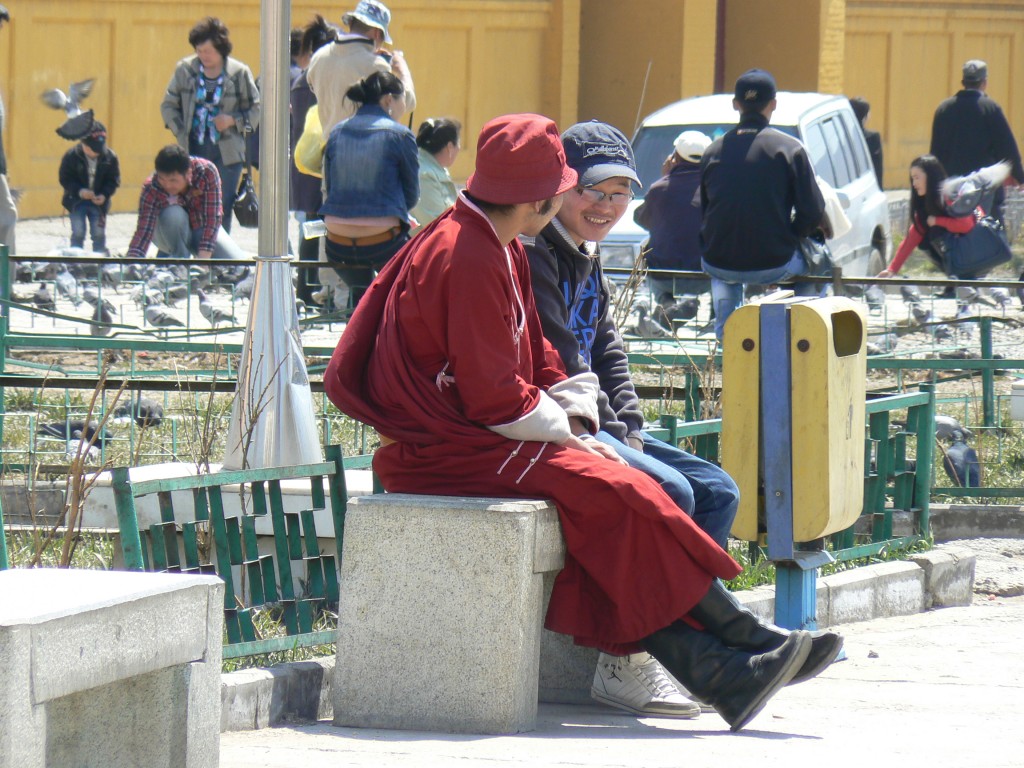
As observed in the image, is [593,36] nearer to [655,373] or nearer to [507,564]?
[655,373]

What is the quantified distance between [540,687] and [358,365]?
1.17m

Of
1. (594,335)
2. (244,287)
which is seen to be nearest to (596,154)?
(594,335)

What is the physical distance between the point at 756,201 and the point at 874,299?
32.3 inches

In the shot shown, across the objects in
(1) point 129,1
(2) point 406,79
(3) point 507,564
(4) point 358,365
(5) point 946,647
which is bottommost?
(5) point 946,647

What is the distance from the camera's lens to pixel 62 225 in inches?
680

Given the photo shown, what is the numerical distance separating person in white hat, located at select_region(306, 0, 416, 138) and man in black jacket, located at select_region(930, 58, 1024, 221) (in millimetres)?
7407

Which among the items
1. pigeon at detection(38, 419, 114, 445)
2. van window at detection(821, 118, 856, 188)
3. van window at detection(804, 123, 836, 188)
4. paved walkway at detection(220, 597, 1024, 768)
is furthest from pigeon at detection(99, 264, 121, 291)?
van window at detection(821, 118, 856, 188)

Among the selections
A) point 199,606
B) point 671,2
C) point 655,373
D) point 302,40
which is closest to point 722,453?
point 199,606

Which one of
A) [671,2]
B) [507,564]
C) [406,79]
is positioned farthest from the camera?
[671,2]

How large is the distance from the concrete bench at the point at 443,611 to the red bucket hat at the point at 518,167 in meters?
0.77

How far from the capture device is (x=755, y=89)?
9.70 m

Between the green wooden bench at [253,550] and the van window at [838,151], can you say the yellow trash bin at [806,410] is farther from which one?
the van window at [838,151]

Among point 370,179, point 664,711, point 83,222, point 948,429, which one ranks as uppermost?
point 370,179

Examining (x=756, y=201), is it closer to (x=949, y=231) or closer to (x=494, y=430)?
(x=949, y=231)
